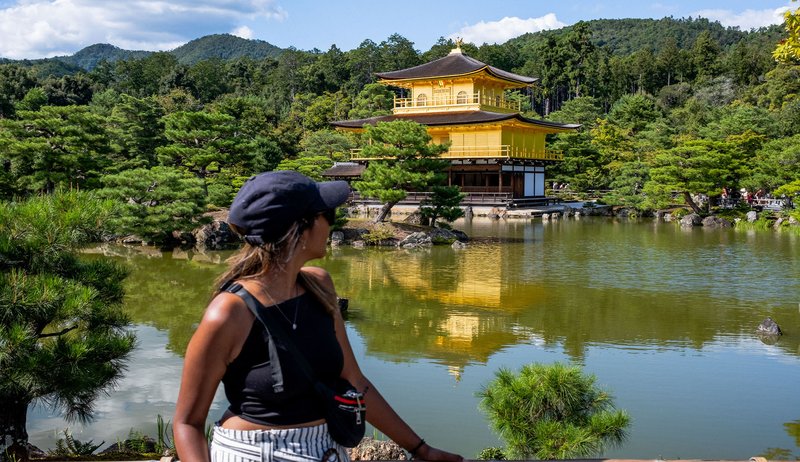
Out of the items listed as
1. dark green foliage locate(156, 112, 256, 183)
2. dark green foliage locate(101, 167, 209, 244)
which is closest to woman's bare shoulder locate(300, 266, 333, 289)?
dark green foliage locate(101, 167, 209, 244)

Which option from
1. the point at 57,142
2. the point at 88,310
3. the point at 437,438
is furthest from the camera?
the point at 57,142

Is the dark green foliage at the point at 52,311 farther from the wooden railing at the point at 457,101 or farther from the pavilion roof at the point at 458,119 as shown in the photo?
the wooden railing at the point at 457,101

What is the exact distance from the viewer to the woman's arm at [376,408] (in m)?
1.50

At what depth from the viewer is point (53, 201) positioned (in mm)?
3373

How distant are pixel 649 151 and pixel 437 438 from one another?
24.5 m

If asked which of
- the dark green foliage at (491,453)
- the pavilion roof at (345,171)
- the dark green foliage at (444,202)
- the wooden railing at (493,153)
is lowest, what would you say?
the dark green foliage at (491,453)

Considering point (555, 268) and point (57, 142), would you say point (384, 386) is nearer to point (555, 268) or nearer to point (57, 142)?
point (555, 268)

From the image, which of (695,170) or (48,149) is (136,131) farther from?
(695,170)

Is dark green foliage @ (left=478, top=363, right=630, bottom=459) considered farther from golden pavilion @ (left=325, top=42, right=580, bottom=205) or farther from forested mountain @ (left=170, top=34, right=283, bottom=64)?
forested mountain @ (left=170, top=34, right=283, bottom=64)

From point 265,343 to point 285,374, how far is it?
7 centimetres

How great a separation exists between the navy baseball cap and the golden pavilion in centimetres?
2144

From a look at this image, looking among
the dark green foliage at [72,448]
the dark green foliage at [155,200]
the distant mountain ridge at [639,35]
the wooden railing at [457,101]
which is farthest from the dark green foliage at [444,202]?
the distant mountain ridge at [639,35]

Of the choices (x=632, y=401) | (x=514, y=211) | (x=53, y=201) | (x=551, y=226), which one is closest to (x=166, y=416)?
(x=53, y=201)

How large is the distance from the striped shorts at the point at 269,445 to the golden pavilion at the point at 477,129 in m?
21.5
